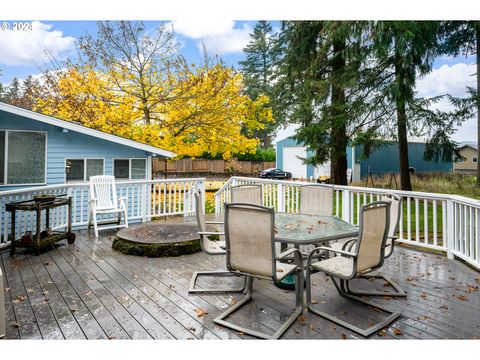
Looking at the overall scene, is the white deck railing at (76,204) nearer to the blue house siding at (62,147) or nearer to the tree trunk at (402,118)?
the blue house siding at (62,147)

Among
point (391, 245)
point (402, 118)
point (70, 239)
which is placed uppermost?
point (402, 118)

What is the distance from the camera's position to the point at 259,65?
14.0 metres

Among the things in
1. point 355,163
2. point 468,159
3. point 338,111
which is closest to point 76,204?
point 338,111

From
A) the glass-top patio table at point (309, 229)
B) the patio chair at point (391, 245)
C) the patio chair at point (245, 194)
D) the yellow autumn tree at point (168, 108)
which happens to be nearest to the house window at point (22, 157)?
the yellow autumn tree at point (168, 108)

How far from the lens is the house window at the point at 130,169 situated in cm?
766

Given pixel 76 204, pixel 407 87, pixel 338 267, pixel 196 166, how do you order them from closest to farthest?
pixel 338 267 → pixel 76 204 → pixel 407 87 → pixel 196 166

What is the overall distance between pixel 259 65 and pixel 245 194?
11.0 m

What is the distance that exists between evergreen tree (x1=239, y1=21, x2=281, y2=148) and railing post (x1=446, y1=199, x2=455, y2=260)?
8.98 meters

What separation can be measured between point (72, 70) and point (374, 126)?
8483mm

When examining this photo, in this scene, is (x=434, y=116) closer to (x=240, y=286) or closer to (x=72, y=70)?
(x=240, y=286)

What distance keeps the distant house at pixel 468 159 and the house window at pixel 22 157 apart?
31.8ft

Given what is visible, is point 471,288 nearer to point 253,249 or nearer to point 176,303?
point 253,249

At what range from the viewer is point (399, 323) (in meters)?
2.50
